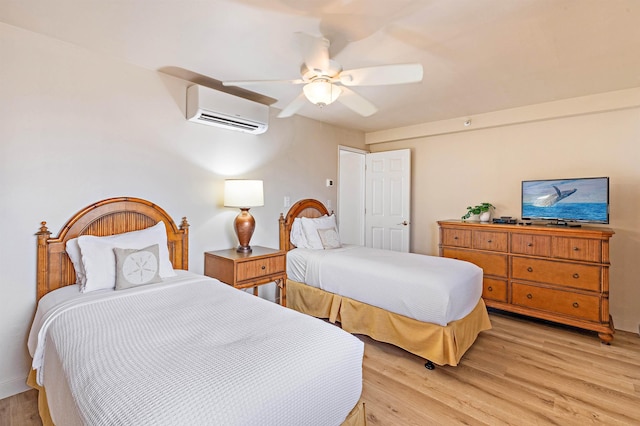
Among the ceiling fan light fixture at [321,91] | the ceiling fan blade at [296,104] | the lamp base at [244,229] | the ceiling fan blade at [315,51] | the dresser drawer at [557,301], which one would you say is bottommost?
the dresser drawer at [557,301]

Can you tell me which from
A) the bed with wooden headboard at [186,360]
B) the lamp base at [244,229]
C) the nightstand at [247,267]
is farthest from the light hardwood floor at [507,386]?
the lamp base at [244,229]

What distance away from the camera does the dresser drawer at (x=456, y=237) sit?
3656mm

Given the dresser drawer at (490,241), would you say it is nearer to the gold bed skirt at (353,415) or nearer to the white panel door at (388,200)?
the white panel door at (388,200)

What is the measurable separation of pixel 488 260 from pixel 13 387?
4.21 m

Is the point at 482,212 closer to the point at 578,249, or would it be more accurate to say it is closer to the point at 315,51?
the point at 578,249

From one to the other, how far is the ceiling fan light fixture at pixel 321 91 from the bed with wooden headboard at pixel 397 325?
5.86 feet

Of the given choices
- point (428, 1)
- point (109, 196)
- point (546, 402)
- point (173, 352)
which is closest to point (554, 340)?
point (546, 402)

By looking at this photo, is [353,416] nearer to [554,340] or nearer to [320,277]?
[320,277]

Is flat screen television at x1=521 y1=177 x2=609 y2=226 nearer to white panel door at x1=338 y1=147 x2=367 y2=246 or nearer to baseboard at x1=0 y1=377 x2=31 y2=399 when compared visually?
white panel door at x1=338 y1=147 x2=367 y2=246

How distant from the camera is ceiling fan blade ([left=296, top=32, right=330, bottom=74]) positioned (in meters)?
1.67

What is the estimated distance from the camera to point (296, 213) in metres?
3.87

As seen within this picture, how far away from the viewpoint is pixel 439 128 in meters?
4.17

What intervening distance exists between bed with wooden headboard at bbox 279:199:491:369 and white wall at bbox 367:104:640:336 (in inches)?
64.2

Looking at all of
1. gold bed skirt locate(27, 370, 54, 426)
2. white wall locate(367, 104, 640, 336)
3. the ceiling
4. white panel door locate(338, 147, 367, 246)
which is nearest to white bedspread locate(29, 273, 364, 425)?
gold bed skirt locate(27, 370, 54, 426)
